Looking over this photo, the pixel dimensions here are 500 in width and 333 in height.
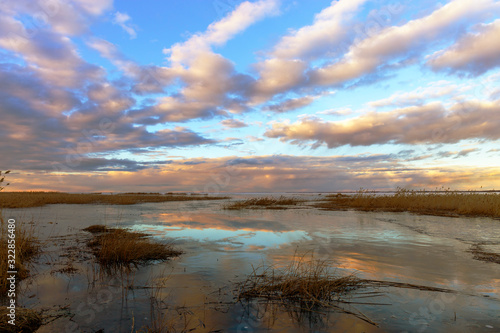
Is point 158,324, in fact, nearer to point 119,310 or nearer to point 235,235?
point 119,310

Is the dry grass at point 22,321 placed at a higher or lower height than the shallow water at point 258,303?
higher

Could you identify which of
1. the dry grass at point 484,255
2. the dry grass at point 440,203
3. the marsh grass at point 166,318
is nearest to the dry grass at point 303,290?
the marsh grass at point 166,318

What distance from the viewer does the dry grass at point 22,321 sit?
4.03 metres

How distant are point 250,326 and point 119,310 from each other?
2439 mm

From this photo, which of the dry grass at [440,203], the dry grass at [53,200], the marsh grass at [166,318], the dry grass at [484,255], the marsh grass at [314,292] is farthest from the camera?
the dry grass at [53,200]

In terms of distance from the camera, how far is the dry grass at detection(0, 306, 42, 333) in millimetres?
4027

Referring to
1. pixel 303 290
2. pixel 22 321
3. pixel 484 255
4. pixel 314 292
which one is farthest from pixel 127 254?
pixel 484 255

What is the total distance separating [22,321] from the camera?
4.18 metres

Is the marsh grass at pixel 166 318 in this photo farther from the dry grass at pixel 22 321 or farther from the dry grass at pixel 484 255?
the dry grass at pixel 484 255

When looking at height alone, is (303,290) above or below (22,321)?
below

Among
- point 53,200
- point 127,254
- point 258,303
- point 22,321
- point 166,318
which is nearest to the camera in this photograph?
point 22,321

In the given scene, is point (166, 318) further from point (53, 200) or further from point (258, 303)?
point (53, 200)

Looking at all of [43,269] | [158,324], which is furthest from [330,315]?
[43,269]

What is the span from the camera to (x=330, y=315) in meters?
4.78
